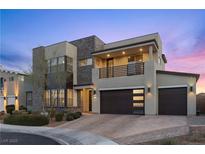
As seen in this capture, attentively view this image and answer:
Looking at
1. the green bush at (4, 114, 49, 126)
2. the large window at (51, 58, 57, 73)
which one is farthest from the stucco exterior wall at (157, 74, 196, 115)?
the large window at (51, 58, 57, 73)

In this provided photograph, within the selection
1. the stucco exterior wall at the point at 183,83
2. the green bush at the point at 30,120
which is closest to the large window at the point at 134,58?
the stucco exterior wall at the point at 183,83

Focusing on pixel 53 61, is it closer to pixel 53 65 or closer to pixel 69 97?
pixel 53 65

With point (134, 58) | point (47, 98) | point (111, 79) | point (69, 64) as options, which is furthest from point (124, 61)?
point (47, 98)

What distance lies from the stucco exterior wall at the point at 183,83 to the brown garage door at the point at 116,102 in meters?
2.82

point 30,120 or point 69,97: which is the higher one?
point 69,97

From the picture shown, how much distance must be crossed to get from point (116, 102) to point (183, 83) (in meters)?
5.84

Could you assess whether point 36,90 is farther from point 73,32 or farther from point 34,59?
point 73,32

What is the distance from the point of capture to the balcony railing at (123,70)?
16562 mm

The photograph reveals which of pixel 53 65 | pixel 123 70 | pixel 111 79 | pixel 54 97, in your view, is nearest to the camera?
pixel 123 70

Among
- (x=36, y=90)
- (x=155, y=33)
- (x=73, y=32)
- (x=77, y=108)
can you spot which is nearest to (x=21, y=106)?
(x=36, y=90)

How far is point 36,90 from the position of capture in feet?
74.1

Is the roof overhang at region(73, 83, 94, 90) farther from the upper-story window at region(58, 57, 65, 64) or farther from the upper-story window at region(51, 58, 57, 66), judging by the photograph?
the upper-story window at region(51, 58, 57, 66)

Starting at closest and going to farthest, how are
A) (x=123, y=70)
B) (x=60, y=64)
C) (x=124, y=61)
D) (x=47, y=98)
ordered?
(x=123, y=70) → (x=124, y=61) → (x=60, y=64) → (x=47, y=98)

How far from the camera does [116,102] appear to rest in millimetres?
17250
